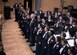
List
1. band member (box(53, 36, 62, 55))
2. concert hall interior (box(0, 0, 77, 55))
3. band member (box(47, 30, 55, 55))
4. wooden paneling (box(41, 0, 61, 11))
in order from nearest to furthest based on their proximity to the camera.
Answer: band member (box(53, 36, 62, 55)) → concert hall interior (box(0, 0, 77, 55)) → band member (box(47, 30, 55, 55)) → wooden paneling (box(41, 0, 61, 11))

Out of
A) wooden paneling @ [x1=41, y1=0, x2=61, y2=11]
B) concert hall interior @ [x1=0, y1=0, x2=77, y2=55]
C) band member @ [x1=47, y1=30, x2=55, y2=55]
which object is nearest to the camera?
concert hall interior @ [x1=0, y1=0, x2=77, y2=55]

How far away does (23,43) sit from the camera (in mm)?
17984

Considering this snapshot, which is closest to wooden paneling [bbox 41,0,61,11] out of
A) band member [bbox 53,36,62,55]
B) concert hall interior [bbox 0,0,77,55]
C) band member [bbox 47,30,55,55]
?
concert hall interior [bbox 0,0,77,55]

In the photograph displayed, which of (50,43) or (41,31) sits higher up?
(41,31)

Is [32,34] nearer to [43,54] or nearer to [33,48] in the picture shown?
[33,48]

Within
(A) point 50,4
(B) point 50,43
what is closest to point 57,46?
(B) point 50,43

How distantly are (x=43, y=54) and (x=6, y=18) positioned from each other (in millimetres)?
12547

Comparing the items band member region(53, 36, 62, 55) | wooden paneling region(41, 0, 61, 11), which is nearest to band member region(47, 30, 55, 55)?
band member region(53, 36, 62, 55)

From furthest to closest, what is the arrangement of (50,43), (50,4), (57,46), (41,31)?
(50,4)
(41,31)
(50,43)
(57,46)

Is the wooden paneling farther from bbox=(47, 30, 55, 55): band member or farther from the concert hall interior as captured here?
bbox=(47, 30, 55, 55): band member

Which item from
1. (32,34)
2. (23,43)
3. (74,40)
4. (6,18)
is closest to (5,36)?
(23,43)

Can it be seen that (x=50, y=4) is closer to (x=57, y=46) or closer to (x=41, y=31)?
(x=41, y=31)

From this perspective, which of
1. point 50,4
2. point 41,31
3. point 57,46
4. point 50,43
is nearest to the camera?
point 57,46

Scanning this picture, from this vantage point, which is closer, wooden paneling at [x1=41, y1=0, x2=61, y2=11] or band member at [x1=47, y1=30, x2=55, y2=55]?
band member at [x1=47, y1=30, x2=55, y2=55]
